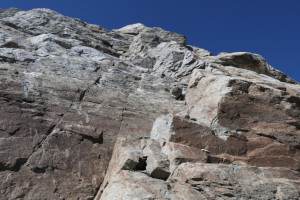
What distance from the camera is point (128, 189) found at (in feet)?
23.9

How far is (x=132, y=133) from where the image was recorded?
12656mm

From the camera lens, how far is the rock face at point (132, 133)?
7.83 metres

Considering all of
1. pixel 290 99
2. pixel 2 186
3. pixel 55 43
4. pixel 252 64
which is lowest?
pixel 2 186

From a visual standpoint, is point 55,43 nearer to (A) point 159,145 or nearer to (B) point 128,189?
(A) point 159,145

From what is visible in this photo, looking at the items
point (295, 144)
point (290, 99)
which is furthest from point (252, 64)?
point (295, 144)

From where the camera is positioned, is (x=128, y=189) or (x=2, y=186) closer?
(x=128, y=189)

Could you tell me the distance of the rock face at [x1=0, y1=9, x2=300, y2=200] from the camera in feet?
25.7

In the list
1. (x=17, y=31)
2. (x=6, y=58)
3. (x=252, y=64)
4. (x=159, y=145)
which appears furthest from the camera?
(x=252, y=64)

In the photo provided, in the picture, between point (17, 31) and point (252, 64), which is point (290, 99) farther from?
point (17, 31)

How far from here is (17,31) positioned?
2117 cm

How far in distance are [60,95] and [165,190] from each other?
841 cm

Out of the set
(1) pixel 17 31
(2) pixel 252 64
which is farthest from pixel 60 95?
(2) pixel 252 64

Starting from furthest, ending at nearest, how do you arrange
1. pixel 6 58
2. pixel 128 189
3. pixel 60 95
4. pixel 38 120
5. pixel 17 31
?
pixel 17 31 < pixel 6 58 < pixel 60 95 < pixel 38 120 < pixel 128 189

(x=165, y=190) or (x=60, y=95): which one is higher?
(x=60, y=95)
